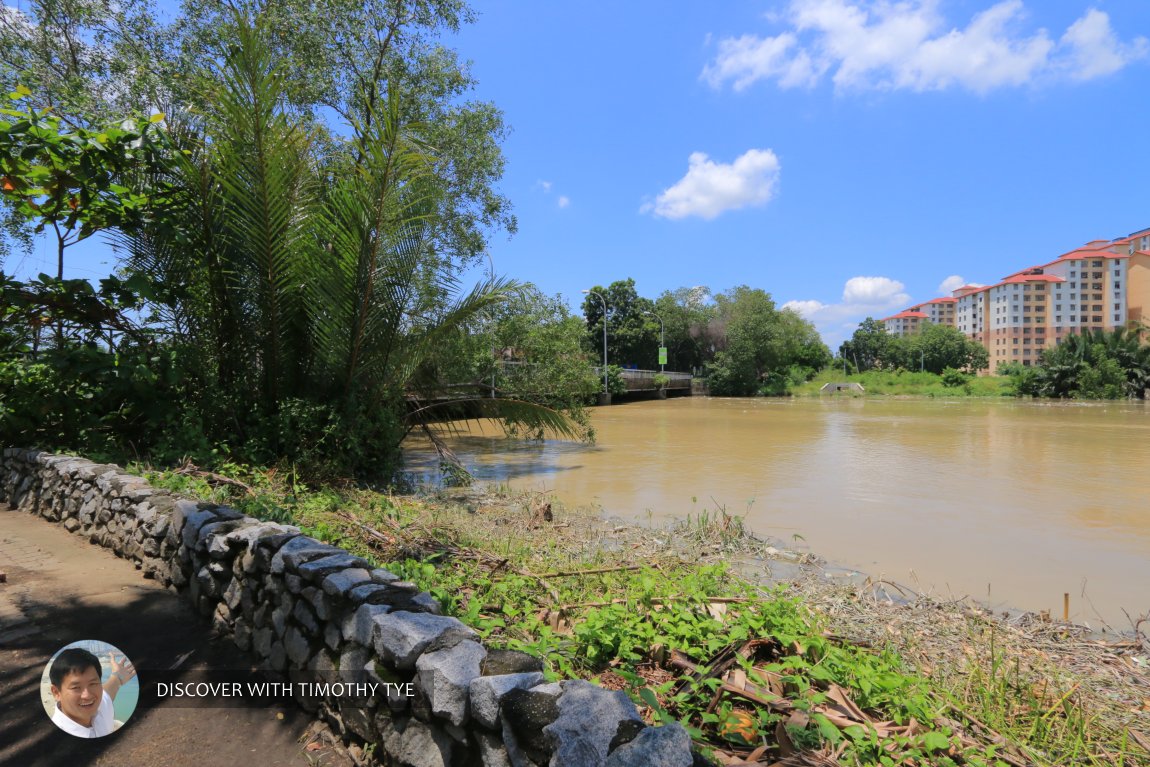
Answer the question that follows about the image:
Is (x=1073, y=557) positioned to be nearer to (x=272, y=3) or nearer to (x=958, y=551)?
(x=958, y=551)

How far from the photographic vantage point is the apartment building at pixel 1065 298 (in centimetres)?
6588

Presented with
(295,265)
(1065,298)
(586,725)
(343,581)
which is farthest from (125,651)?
(1065,298)

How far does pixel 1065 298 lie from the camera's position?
72.9 meters

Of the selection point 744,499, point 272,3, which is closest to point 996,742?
point 744,499

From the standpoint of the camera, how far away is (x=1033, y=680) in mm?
2887

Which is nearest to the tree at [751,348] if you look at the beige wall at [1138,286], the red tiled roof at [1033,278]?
the beige wall at [1138,286]

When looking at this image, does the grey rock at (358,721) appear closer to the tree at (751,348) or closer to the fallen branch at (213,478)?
the fallen branch at (213,478)

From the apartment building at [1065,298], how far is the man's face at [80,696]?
80.3 m

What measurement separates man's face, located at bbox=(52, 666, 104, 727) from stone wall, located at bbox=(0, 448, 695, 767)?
577mm

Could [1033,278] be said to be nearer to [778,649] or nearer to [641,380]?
[641,380]

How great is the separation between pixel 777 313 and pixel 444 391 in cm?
4628

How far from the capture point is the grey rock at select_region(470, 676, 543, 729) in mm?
1678

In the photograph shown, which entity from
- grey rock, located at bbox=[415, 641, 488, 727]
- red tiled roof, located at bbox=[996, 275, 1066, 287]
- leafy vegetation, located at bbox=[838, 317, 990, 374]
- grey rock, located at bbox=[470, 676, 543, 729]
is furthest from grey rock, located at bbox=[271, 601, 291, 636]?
red tiled roof, located at bbox=[996, 275, 1066, 287]

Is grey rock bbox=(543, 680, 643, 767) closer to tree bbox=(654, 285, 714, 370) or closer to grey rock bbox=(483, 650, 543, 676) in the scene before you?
grey rock bbox=(483, 650, 543, 676)
